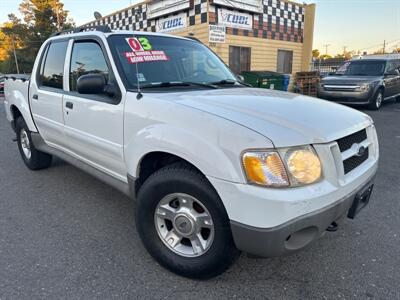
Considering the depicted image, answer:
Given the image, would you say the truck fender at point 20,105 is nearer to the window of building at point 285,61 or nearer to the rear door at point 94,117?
the rear door at point 94,117

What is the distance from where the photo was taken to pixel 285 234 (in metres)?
1.73

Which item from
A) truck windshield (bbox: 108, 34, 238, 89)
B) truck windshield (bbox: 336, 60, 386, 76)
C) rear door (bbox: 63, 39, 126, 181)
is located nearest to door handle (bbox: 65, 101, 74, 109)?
rear door (bbox: 63, 39, 126, 181)

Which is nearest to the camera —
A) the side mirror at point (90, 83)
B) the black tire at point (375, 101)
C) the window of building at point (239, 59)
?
the side mirror at point (90, 83)

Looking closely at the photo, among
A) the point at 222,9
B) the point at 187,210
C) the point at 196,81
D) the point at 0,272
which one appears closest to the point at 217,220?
the point at 187,210

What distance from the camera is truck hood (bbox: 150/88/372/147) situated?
71.6 inches

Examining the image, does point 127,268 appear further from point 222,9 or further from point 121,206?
point 222,9

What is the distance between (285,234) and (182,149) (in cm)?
78

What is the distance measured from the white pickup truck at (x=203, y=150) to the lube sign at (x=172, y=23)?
959 centimetres

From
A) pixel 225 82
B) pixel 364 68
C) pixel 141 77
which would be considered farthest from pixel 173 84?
pixel 364 68

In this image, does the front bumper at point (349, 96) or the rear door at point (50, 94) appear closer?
the rear door at point (50, 94)

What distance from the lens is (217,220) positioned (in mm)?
1927

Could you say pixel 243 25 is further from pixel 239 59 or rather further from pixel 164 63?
pixel 164 63

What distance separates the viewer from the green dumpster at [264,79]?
447 inches

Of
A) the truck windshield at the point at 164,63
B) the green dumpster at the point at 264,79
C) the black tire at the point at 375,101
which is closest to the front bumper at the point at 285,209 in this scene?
the truck windshield at the point at 164,63
